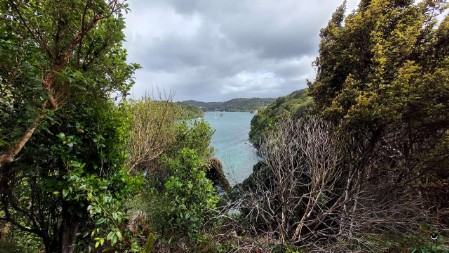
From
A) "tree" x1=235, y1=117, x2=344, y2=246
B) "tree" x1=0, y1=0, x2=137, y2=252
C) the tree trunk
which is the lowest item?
"tree" x1=235, y1=117, x2=344, y2=246

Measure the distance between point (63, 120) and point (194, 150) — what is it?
2933mm

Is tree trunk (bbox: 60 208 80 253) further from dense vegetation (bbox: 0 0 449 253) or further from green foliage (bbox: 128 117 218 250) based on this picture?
green foliage (bbox: 128 117 218 250)

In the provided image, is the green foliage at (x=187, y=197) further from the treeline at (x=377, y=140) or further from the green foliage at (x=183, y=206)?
the treeline at (x=377, y=140)

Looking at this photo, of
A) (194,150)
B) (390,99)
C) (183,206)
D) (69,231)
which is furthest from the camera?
(194,150)

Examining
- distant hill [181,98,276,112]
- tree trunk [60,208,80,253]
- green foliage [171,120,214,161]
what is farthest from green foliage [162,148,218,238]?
distant hill [181,98,276,112]

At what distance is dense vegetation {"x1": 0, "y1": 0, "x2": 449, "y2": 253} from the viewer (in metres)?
2.54

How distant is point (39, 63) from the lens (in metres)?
2.52

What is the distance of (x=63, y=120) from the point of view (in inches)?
136

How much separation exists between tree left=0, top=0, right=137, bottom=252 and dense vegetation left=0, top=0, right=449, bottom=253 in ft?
0.06

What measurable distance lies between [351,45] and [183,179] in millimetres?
5963

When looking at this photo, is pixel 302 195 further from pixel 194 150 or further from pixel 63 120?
pixel 63 120

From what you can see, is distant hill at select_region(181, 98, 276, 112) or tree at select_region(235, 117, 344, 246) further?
distant hill at select_region(181, 98, 276, 112)

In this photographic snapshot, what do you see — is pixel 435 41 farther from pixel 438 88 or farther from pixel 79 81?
pixel 79 81

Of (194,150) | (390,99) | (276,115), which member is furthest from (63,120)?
(276,115)
